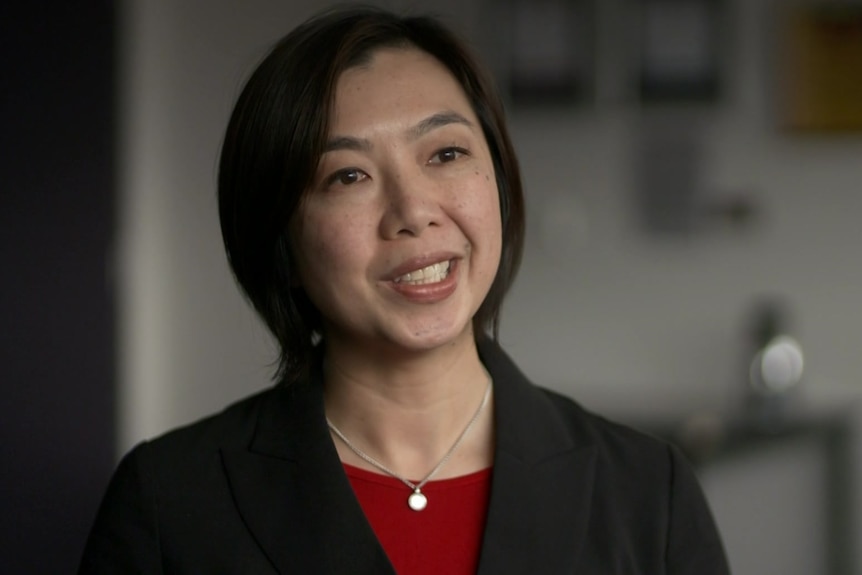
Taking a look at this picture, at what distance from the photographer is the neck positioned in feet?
4.54

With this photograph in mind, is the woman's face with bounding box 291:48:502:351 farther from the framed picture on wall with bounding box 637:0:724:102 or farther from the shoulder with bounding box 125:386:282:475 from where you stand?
the framed picture on wall with bounding box 637:0:724:102

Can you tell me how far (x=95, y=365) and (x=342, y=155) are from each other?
6.42 feet

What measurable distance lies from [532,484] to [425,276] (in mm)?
276

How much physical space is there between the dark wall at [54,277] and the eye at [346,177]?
1504 millimetres

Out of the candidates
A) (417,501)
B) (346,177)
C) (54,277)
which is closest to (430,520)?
(417,501)

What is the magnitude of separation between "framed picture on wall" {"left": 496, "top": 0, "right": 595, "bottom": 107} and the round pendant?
2415mm

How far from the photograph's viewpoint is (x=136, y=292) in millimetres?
3361

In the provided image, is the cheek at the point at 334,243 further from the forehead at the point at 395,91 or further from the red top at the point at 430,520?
the red top at the point at 430,520

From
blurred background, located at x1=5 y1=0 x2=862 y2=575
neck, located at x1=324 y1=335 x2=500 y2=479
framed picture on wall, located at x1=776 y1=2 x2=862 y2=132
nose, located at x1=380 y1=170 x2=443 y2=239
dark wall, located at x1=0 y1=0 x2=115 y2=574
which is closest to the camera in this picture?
nose, located at x1=380 y1=170 x2=443 y2=239

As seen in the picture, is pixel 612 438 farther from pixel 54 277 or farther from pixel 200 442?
pixel 54 277

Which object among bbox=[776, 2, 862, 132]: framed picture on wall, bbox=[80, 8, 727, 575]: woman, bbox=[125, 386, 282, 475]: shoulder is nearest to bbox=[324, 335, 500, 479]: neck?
bbox=[80, 8, 727, 575]: woman

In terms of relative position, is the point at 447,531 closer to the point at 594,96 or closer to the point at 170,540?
the point at 170,540

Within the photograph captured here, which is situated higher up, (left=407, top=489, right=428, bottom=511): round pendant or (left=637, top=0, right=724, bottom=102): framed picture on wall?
(left=637, top=0, right=724, bottom=102): framed picture on wall

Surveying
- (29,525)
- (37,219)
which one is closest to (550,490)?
(29,525)
